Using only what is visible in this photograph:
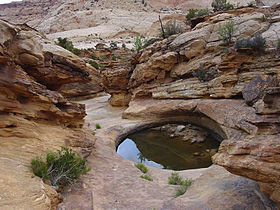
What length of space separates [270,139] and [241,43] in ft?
34.2

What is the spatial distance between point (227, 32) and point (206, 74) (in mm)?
3885

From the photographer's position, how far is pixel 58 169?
5281mm

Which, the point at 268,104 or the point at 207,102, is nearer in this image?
the point at 268,104

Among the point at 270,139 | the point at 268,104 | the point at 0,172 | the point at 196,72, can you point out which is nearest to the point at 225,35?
the point at 196,72

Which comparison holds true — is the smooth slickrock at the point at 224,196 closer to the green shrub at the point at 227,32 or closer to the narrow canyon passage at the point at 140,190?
the narrow canyon passage at the point at 140,190

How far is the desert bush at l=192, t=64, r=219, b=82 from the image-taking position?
13.6 meters

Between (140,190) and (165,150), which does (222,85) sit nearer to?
(165,150)

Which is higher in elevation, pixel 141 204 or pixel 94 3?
pixel 94 3

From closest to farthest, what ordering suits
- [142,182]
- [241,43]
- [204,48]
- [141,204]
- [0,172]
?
[0,172]
[141,204]
[142,182]
[241,43]
[204,48]

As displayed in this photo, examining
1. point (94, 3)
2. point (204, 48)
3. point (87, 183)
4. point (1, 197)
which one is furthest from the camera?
point (94, 3)

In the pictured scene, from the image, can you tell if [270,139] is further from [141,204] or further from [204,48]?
[204,48]

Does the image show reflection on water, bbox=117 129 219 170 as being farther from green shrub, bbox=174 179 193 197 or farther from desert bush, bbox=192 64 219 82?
desert bush, bbox=192 64 219 82

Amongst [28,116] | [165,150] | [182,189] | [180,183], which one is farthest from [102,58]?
[182,189]

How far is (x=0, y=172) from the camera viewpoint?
386cm
